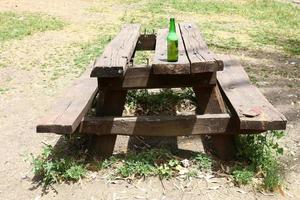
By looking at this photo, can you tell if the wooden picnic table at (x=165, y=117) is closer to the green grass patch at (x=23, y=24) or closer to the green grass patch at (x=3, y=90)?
the green grass patch at (x=3, y=90)

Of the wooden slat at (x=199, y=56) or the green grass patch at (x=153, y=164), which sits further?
the green grass patch at (x=153, y=164)

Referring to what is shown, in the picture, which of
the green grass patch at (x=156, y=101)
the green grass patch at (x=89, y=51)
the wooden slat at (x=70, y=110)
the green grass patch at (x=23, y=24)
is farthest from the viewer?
the green grass patch at (x=23, y=24)

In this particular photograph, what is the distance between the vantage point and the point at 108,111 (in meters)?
3.63

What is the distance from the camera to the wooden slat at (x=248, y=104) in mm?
3111

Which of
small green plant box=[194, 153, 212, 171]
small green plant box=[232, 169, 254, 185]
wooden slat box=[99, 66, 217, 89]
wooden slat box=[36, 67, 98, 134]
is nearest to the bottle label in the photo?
wooden slat box=[99, 66, 217, 89]

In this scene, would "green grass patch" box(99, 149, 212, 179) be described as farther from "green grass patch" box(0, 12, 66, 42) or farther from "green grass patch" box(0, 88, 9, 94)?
"green grass patch" box(0, 12, 66, 42)

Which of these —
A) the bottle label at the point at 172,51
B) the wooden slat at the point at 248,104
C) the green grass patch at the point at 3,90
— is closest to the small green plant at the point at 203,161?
the wooden slat at the point at 248,104

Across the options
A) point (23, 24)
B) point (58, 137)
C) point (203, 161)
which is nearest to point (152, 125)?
point (203, 161)

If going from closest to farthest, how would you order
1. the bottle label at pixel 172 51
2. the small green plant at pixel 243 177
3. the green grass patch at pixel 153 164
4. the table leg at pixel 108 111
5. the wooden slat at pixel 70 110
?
the wooden slat at pixel 70 110 → the bottle label at pixel 172 51 → the small green plant at pixel 243 177 → the green grass patch at pixel 153 164 → the table leg at pixel 108 111

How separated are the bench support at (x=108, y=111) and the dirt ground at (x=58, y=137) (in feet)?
0.82

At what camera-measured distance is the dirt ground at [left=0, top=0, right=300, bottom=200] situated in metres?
3.26

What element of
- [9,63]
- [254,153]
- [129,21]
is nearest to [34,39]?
[9,63]

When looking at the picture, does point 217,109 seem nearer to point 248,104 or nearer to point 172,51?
point 248,104

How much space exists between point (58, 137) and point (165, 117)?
1.23m
